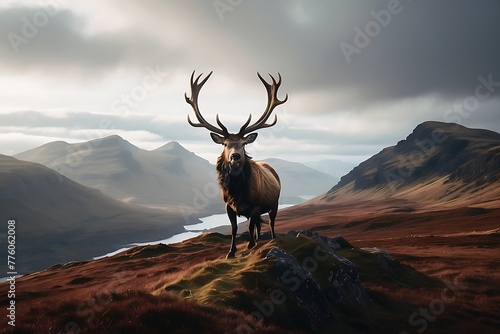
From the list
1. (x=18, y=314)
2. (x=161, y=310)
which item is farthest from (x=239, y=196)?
(x=18, y=314)

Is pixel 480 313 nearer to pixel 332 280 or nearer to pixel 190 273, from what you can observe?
pixel 332 280

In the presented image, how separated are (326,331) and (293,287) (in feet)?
6.42

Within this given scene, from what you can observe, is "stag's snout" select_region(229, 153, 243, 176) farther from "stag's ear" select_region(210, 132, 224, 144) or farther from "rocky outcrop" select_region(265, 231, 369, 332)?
"rocky outcrop" select_region(265, 231, 369, 332)

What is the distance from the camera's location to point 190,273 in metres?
15.1

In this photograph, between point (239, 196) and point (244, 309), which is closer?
point (244, 309)

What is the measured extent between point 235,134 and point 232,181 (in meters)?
2.28

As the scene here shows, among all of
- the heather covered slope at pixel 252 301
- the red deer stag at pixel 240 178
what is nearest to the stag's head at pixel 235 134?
the red deer stag at pixel 240 178

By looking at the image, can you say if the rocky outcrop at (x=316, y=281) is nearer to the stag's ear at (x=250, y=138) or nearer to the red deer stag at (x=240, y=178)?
the red deer stag at (x=240, y=178)

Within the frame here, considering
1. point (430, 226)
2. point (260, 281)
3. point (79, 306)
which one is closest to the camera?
point (79, 306)

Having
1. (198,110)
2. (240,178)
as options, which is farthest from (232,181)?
(198,110)

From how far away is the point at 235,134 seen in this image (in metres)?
17.2

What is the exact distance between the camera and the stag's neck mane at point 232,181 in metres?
17.1

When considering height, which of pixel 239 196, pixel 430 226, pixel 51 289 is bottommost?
pixel 430 226

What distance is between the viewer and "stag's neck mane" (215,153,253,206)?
17.1 meters
